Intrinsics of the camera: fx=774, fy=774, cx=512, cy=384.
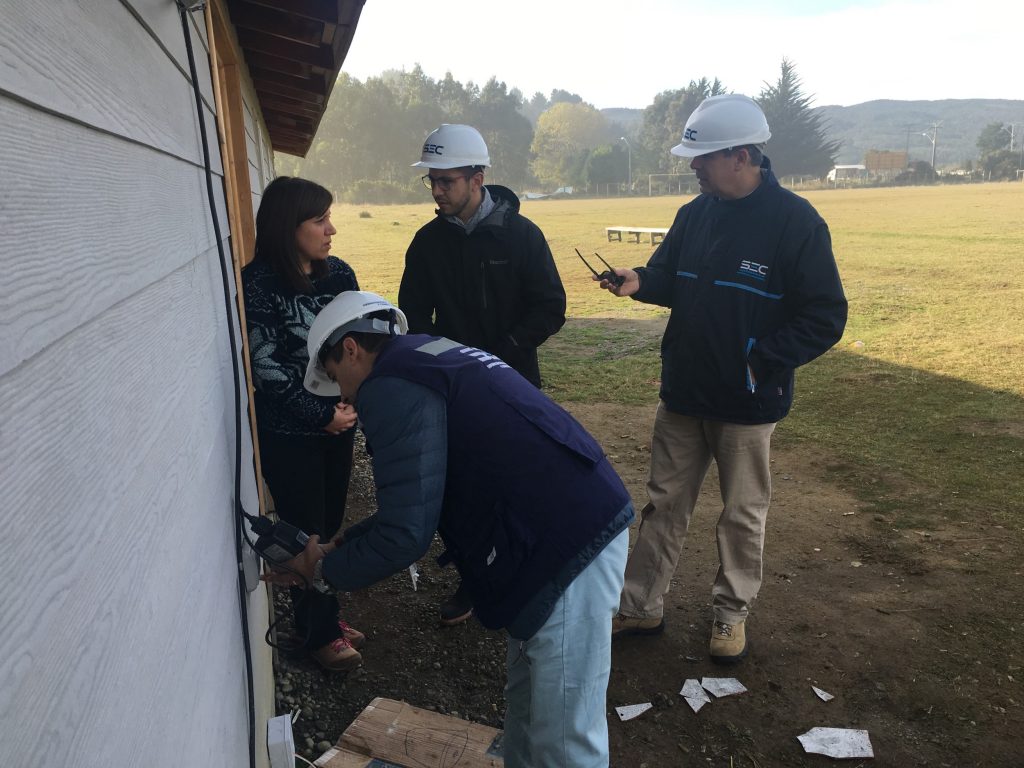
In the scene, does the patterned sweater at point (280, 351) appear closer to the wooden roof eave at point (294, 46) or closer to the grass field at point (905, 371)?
the wooden roof eave at point (294, 46)

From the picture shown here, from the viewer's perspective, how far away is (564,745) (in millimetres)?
2059

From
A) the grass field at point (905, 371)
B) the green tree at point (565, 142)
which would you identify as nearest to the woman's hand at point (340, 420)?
the grass field at point (905, 371)

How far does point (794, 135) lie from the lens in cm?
7144

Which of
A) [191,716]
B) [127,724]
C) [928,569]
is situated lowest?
[928,569]

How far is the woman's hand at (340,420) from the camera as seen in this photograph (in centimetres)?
283

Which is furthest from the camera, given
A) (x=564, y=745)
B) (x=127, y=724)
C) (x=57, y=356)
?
(x=564, y=745)

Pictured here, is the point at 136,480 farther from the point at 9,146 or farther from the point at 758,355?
Result: the point at 758,355

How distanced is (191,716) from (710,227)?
276 cm

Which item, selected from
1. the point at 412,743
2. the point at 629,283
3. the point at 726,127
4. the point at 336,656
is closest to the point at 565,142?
the point at 629,283

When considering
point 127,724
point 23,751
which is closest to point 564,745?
point 127,724

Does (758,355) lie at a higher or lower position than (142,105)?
lower

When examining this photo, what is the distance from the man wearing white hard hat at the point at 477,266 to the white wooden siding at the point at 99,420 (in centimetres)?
187

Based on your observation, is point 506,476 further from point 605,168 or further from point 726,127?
point 605,168

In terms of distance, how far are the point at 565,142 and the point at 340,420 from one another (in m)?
95.4
